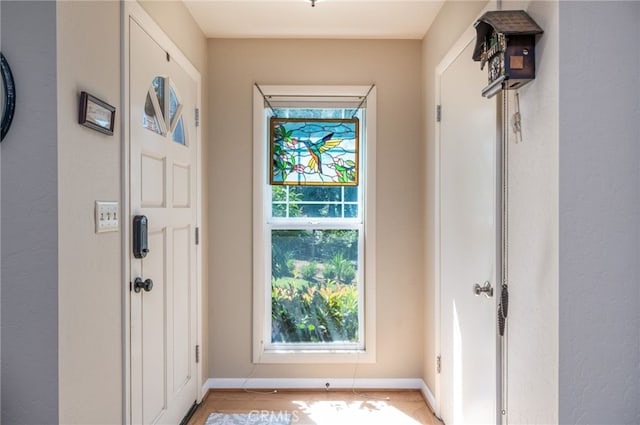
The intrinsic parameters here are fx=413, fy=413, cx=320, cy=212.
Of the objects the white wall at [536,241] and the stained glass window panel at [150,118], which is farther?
the stained glass window panel at [150,118]

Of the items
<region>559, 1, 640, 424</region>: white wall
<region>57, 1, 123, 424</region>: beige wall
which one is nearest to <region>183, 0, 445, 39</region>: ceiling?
<region>57, 1, 123, 424</region>: beige wall

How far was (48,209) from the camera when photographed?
4.01 feet

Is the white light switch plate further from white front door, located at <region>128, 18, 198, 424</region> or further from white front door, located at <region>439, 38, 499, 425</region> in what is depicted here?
white front door, located at <region>439, 38, 499, 425</region>

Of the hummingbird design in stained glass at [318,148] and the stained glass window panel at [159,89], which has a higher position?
the stained glass window panel at [159,89]

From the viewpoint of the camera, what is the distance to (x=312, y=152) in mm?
2834

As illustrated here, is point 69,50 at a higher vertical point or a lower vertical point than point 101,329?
higher

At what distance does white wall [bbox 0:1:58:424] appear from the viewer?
3.97 feet

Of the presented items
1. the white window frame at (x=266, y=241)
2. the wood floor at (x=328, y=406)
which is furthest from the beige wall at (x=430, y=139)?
the white window frame at (x=266, y=241)

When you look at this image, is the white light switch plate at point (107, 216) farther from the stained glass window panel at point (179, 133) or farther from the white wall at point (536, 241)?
the white wall at point (536, 241)

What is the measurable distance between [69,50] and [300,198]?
1781 millimetres

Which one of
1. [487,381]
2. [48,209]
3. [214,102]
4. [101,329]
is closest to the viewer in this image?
[48,209]

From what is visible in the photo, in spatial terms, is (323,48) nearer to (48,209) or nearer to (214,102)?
(214,102)

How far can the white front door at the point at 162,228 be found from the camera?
1.77 metres

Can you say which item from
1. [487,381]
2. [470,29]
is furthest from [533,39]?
[487,381]
